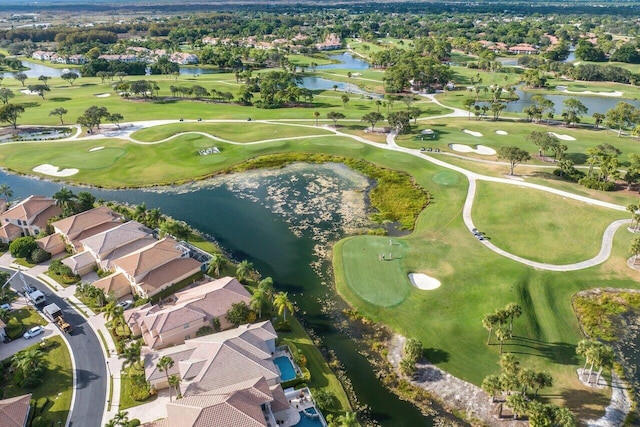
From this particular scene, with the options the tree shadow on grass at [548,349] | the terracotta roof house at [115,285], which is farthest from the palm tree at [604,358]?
the terracotta roof house at [115,285]

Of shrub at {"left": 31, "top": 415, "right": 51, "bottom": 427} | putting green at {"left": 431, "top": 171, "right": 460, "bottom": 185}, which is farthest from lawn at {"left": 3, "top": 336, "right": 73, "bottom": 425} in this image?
putting green at {"left": 431, "top": 171, "right": 460, "bottom": 185}

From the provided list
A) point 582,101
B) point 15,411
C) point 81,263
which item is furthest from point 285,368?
point 582,101

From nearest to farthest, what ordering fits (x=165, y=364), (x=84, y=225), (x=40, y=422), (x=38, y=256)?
1. (x=40, y=422)
2. (x=165, y=364)
3. (x=38, y=256)
4. (x=84, y=225)

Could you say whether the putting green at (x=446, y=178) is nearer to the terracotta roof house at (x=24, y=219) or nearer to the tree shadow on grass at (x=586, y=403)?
the tree shadow on grass at (x=586, y=403)

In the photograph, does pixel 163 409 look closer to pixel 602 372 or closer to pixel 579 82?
pixel 602 372

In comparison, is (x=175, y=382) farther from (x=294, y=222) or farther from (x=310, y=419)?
(x=294, y=222)

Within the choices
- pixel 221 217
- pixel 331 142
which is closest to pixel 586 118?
pixel 331 142

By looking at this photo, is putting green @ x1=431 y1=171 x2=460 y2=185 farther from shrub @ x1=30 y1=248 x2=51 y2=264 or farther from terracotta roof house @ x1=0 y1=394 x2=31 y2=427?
terracotta roof house @ x1=0 y1=394 x2=31 y2=427
